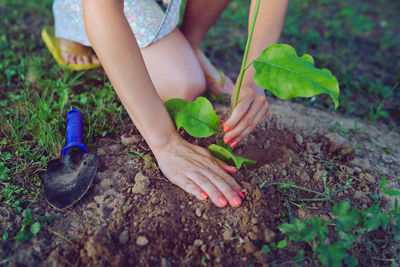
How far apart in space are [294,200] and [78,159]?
1.00 meters

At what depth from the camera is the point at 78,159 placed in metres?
1.47

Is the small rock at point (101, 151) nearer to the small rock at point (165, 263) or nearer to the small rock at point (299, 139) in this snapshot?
the small rock at point (165, 263)

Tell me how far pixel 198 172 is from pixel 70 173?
0.57 meters

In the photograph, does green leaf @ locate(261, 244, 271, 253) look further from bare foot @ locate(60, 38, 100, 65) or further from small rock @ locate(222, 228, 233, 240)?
bare foot @ locate(60, 38, 100, 65)

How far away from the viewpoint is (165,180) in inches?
55.2

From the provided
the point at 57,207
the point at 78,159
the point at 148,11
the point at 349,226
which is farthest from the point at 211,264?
the point at 148,11

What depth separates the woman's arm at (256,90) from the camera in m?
1.38

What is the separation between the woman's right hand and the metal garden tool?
32cm

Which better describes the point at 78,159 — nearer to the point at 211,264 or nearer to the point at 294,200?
the point at 211,264

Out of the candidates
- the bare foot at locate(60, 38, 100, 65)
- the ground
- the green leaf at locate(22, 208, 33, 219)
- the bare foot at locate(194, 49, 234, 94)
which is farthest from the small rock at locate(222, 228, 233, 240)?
the bare foot at locate(60, 38, 100, 65)

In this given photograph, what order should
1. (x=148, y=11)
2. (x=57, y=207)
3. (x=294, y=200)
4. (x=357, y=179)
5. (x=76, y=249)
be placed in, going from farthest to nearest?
1. (x=148, y=11)
2. (x=357, y=179)
3. (x=294, y=200)
4. (x=57, y=207)
5. (x=76, y=249)

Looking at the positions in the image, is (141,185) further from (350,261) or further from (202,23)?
(202,23)

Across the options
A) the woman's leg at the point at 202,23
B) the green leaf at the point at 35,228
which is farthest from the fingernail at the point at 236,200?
the woman's leg at the point at 202,23

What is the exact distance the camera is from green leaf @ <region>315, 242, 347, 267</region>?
1091 mm
